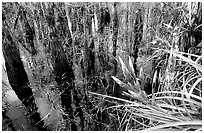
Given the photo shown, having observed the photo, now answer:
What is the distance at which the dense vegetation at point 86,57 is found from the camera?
0.80 m

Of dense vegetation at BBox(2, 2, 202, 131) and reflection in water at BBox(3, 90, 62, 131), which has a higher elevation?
dense vegetation at BBox(2, 2, 202, 131)

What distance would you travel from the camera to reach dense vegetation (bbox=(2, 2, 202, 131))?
0.80 meters

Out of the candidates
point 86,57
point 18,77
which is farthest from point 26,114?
point 86,57

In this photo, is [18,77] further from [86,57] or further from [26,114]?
[86,57]

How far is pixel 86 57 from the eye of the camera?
0.93 metres

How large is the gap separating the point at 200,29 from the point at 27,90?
847 mm

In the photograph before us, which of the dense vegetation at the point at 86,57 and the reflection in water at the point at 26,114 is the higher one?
the dense vegetation at the point at 86,57

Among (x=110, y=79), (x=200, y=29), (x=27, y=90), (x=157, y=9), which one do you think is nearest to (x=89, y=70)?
(x=110, y=79)

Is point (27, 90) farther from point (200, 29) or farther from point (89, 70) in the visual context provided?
point (200, 29)

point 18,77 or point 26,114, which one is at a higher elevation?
point 18,77

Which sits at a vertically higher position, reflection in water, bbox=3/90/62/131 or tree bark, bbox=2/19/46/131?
tree bark, bbox=2/19/46/131

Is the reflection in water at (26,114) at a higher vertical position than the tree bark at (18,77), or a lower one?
lower

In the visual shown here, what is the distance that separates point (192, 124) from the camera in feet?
1.71

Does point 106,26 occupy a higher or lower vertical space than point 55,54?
higher
